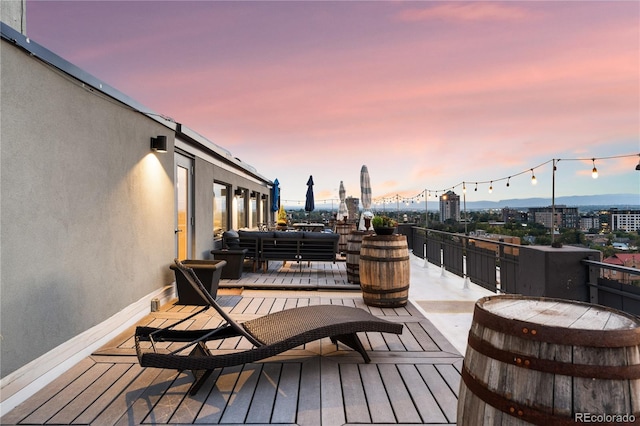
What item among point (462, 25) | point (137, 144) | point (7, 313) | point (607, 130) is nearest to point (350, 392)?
point (7, 313)

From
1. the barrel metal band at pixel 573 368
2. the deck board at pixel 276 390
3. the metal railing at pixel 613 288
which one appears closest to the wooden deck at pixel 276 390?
the deck board at pixel 276 390

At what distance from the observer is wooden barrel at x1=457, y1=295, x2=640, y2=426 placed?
1076mm

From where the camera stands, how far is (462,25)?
984cm

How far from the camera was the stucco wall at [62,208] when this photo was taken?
2570 mm

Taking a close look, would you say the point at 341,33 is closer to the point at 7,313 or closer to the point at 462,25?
the point at 462,25

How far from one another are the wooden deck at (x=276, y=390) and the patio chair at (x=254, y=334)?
0.19 metres

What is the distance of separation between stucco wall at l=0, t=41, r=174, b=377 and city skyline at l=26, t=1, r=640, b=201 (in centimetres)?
138

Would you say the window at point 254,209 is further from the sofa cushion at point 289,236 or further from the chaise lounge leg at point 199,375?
the chaise lounge leg at point 199,375

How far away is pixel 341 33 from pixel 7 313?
10321mm

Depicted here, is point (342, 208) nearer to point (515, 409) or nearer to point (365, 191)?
point (365, 191)

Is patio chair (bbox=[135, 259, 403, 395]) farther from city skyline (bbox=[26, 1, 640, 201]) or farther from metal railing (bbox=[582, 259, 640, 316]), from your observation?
city skyline (bbox=[26, 1, 640, 201])

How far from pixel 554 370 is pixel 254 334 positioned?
2.24m

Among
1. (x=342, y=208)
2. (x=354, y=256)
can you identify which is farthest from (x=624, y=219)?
(x=354, y=256)

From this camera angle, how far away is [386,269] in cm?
484
